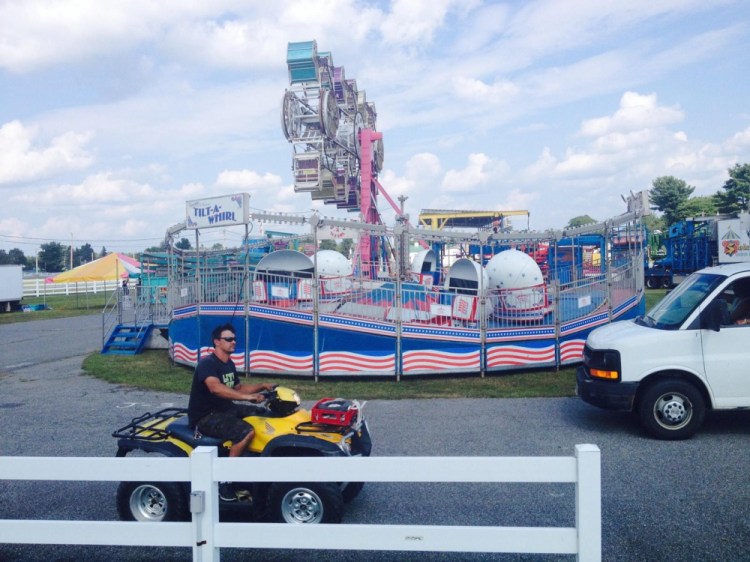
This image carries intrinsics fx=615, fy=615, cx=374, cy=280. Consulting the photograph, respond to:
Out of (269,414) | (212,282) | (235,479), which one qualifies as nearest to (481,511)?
(269,414)

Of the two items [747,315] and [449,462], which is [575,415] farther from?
[449,462]

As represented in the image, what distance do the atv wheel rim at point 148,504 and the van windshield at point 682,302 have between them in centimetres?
618

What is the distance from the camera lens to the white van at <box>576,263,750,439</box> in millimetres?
7383

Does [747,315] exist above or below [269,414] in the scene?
above

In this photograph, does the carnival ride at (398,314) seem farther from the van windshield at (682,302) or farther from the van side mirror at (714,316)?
the van side mirror at (714,316)

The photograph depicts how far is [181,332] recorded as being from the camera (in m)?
15.0

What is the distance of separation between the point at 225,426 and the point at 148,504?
0.90 metres

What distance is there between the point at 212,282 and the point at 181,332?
171 centimetres

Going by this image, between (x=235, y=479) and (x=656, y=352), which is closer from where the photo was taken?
(x=235, y=479)

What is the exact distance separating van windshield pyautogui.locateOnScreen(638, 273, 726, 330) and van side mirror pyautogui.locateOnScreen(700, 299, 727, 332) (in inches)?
7.2

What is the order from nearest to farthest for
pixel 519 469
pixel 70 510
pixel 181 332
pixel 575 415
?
pixel 519 469, pixel 70 510, pixel 575 415, pixel 181 332

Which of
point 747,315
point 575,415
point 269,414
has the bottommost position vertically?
point 575,415

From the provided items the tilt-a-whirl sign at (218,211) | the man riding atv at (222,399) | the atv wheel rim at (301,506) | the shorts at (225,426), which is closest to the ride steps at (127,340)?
the tilt-a-whirl sign at (218,211)

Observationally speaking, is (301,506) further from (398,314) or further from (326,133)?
(326,133)
